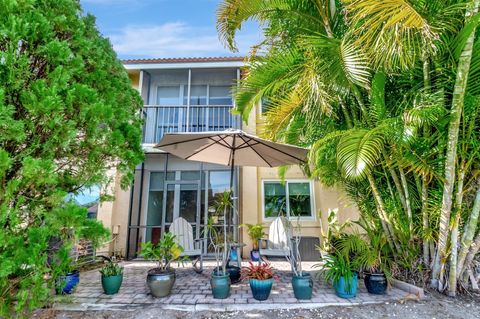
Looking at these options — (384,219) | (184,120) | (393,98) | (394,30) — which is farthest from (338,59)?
(184,120)

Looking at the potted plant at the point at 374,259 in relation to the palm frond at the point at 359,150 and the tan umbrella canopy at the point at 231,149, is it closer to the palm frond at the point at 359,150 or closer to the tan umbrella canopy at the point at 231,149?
the palm frond at the point at 359,150

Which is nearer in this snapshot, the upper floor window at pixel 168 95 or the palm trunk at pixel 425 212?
the palm trunk at pixel 425 212

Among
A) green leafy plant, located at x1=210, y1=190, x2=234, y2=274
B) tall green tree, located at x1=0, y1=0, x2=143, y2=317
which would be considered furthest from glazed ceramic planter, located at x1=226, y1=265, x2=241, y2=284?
tall green tree, located at x1=0, y1=0, x2=143, y2=317

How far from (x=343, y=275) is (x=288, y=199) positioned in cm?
452

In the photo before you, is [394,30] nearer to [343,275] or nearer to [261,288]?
[343,275]

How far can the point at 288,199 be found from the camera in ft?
27.7

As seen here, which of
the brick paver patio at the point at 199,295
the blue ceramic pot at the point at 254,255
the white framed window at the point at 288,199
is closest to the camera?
the brick paver patio at the point at 199,295

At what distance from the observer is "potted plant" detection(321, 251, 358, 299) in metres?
3.91

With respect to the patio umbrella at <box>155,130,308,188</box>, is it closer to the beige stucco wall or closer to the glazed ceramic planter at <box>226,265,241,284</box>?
the glazed ceramic planter at <box>226,265,241,284</box>

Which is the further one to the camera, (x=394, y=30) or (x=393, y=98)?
(x=393, y=98)

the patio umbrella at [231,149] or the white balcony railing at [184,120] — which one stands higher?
the white balcony railing at [184,120]

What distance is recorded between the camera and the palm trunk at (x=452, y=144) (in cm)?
350

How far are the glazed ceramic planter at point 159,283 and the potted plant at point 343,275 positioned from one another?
264 centimetres

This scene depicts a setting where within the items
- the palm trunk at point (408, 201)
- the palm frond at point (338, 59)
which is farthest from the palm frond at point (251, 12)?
the palm trunk at point (408, 201)
